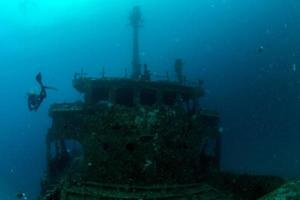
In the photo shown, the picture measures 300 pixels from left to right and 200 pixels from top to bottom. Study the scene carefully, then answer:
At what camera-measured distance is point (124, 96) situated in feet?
72.0

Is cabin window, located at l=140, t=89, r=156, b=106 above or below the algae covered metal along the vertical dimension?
above

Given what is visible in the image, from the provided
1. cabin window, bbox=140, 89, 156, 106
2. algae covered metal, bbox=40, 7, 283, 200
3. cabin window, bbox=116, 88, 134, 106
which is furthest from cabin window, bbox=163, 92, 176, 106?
cabin window, bbox=116, 88, 134, 106

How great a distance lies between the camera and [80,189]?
56.1 feet

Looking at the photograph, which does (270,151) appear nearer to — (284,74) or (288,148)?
(288,148)

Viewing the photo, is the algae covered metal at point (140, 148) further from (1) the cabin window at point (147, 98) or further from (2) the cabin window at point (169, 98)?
(1) the cabin window at point (147, 98)

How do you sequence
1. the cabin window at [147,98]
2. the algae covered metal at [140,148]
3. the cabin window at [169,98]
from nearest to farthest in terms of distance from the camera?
the algae covered metal at [140,148] < the cabin window at [169,98] < the cabin window at [147,98]

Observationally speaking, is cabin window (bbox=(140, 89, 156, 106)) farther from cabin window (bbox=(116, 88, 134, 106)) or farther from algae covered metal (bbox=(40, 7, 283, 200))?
algae covered metal (bbox=(40, 7, 283, 200))

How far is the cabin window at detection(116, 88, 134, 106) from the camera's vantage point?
68.0 feet

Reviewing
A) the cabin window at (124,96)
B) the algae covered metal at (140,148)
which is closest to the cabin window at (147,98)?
the cabin window at (124,96)

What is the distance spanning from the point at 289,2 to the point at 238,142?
246 feet

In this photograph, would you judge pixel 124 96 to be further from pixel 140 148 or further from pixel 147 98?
pixel 140 148

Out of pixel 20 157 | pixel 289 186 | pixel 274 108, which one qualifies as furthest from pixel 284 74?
pixel 289 186

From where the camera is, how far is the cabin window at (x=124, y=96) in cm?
2074

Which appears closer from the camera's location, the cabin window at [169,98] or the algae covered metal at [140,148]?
the algae covered metal at [140,148]
